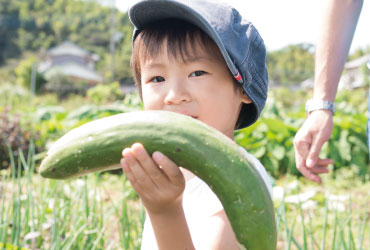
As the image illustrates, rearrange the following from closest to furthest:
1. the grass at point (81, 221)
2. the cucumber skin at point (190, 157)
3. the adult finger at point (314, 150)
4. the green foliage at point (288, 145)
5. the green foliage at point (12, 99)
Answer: the cucumber skin at point (190, 157) < the adult finger at point (314, 150) < the grass at point (81, 221) < the green foliage at point (288, 145) < the green foliage at point (12, 99)

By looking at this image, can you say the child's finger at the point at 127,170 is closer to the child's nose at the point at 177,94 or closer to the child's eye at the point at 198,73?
the child's nose at the point at 177,94

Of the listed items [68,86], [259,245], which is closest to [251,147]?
[259,245]

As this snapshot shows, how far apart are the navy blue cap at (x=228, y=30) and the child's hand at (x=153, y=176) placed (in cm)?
51

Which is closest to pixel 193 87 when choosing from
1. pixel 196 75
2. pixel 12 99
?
pixel 196 75

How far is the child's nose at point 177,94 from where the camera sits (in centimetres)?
140

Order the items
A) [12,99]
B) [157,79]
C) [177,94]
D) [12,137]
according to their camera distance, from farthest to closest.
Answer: [12,99] < [12,137] < [157,79] < [177,94]

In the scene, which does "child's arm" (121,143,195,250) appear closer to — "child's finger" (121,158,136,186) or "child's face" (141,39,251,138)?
"child's finger" (121,158,136,186)

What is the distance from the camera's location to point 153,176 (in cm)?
110

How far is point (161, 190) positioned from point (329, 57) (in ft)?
3.23

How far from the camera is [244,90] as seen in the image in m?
1.60

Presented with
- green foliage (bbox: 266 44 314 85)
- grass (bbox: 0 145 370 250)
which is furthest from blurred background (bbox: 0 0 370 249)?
green foliage (bbox: 266 44 314 85)

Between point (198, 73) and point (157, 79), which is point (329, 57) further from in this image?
point (157, 79)

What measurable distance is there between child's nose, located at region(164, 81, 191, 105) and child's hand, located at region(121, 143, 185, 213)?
1.13ft

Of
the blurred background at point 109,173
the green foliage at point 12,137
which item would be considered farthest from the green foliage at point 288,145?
the green foliage at point 12,137
